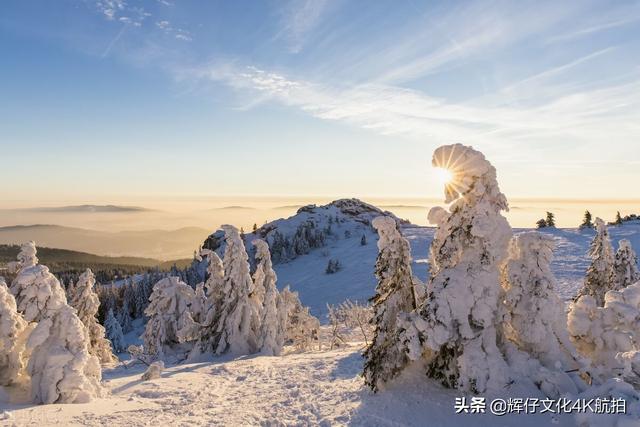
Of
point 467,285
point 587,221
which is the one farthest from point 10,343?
point 587,221

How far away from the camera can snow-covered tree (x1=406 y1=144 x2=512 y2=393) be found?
14156 millimetres

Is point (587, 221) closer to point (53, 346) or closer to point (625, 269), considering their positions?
point (625, 269)

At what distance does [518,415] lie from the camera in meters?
12.9

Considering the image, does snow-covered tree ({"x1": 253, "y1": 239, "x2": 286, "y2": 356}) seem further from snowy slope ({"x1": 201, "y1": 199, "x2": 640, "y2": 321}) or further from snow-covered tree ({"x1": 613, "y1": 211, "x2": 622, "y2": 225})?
snow-covered tree ({"x1": 613, "y1": 211, "x2": 622, "y2": 225})

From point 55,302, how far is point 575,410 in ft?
53.3

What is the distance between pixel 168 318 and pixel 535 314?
86.6 feet

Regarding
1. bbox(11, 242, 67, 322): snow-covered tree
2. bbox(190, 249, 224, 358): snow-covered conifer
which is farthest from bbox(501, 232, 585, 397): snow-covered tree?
bbox(190, 249, 224, 358): snow-covered conifer

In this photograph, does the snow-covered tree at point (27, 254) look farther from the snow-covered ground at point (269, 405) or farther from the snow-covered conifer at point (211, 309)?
the snow-covered ground at point (269, 405)

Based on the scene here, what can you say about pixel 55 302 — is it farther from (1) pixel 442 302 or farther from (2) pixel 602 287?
(2) pixel 602 287

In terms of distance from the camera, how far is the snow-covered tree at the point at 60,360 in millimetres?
12656

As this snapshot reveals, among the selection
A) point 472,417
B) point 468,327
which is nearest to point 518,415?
point 472,417

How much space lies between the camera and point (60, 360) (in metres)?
12.8

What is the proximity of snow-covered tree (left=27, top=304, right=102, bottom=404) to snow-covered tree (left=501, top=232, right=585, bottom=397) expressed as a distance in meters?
14.1

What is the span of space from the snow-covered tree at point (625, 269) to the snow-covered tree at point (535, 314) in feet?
63.8
